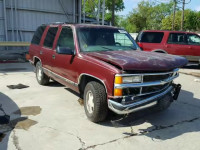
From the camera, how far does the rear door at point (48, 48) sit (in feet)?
19.2

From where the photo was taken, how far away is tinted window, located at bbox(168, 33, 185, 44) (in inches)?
448

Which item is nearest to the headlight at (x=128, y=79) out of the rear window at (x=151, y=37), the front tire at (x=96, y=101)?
the front tire at (x=96, y=101)

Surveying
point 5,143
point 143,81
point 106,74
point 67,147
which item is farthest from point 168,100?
point 5,143

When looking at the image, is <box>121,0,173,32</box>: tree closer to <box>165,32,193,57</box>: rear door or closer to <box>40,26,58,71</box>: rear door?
<box>165,32,193,57</box>: rear door

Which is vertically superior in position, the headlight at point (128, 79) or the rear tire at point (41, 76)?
the headlight at point (128, 79)

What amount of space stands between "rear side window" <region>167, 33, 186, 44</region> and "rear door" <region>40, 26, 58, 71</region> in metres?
7.16

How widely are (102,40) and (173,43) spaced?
7.47m

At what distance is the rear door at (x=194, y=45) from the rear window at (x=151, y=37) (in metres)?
1.46

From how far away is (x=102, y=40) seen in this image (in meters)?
4.96

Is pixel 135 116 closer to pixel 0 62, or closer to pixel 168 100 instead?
Result: pixel 168 100

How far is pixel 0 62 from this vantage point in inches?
473

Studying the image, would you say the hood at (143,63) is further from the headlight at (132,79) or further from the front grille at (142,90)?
the front grille at (142,90)

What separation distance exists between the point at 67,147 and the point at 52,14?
552 inches

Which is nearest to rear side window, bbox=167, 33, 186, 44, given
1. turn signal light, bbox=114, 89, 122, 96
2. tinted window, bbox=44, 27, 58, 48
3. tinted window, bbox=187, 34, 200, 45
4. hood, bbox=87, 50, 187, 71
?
tinted window, bbox=187, 34, 200, 45
